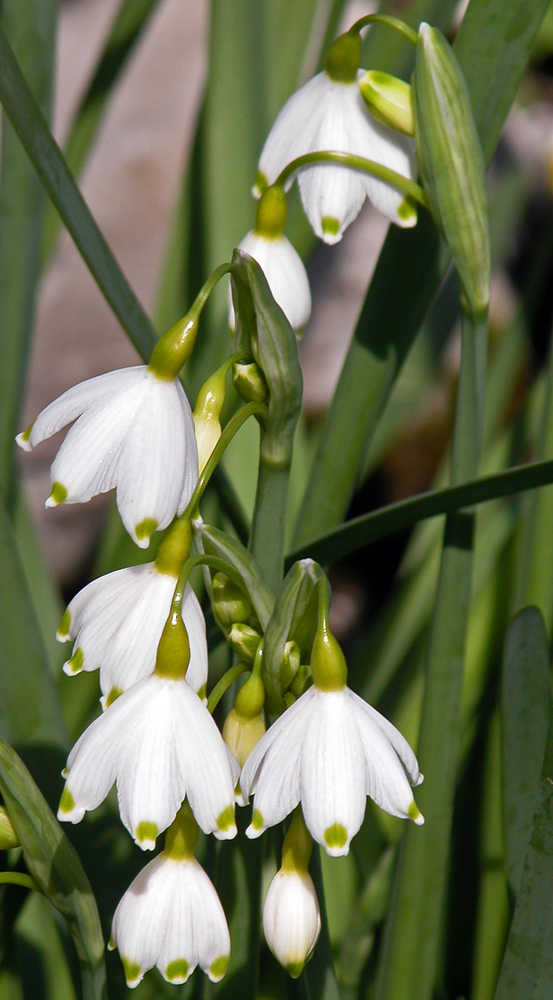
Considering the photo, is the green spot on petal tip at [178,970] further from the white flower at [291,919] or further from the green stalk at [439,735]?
the green stalk at [439,735]

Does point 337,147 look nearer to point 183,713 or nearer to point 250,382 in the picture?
point 250,382

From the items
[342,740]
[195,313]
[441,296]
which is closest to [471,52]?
[195,313]

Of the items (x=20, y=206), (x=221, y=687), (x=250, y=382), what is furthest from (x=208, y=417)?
(x=20, y=206)

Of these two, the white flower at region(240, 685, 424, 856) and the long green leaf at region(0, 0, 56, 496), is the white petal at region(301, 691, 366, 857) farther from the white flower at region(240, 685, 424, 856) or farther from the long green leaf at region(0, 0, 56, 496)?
the long green leaf at region(0, 0, 56, 496)

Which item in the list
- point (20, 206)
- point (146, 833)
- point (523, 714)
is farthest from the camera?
point (20, 206)

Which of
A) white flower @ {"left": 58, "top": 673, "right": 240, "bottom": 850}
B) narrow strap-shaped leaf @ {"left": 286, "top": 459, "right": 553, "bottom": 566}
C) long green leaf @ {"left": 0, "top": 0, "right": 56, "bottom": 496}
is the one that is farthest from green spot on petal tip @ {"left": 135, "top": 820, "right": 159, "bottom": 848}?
long green leaf @ {"left": 0, "top": 0, "right": 56, "bottom": 496}

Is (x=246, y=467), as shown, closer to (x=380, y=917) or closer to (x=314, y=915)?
(x=380, y=917)

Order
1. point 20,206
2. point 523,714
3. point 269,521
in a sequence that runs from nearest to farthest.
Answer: point 269,521 < point 523,714 < point 20,206

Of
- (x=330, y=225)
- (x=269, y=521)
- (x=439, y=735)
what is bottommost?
(x=439, y=735)
